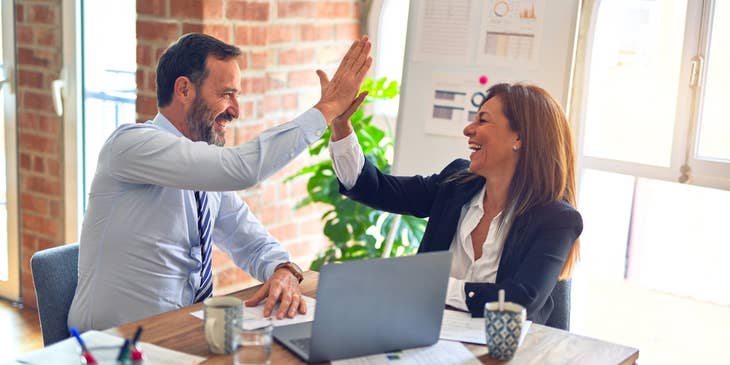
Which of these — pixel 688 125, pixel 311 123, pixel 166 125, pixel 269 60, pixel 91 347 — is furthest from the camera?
pixel 269 60

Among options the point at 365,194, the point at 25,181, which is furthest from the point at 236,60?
the point at 25,181

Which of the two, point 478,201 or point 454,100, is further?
point 454,100

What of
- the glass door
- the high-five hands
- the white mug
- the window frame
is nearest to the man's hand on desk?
the white mug

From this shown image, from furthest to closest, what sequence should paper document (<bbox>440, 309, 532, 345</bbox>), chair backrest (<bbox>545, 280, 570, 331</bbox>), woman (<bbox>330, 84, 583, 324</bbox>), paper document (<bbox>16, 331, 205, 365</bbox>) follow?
chair backrest (<bbox>545, 280, 570, 331</bbox>)
woman (<bbox>330, 84, 583, 324</bbox>)
paper document (<bbox>440, 309, 532, 345</bbox>)
paper document (<bbox>16, 331, 205, 365</bbox>)

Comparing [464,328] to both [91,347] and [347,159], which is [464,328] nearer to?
[347,159]

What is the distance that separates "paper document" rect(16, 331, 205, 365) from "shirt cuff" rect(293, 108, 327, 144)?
599 millimetres

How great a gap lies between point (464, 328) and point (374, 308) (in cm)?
30

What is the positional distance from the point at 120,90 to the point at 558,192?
2.17m

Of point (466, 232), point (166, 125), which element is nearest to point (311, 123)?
point (166, 125)

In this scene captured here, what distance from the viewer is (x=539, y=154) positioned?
92.3 inches

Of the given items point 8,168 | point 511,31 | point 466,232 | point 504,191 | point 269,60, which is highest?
point 511,31

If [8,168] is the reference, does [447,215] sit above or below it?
above

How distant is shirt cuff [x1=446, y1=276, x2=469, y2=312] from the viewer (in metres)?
2.08

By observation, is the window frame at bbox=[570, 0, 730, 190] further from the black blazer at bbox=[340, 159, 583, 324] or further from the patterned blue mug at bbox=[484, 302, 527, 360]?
the patterned blue mug at bbox=[484, 302, 527, 360]
